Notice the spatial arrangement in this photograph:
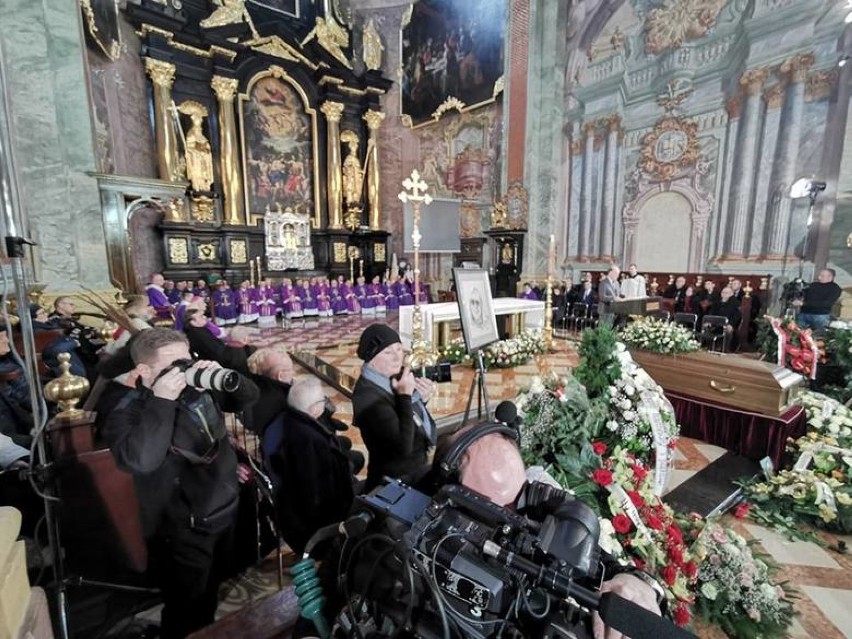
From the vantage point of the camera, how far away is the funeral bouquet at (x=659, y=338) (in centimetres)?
404

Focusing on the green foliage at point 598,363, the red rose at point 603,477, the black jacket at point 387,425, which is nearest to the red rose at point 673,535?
the red rose at point 603,477

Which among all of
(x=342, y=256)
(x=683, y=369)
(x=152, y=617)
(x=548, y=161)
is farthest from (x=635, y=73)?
(x=152, y=617)

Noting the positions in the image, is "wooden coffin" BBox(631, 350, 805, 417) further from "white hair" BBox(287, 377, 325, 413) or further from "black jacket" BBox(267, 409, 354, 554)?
"white hair" BBox(287, 377, 325, 413)

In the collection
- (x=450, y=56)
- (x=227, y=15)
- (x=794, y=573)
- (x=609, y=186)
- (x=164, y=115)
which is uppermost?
(x=227, y=15)

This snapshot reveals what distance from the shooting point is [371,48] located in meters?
16.7

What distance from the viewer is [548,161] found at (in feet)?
40.8

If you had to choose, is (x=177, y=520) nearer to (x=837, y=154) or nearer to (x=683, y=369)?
(x=683, y=369)

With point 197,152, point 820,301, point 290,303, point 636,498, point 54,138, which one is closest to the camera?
point 636,498

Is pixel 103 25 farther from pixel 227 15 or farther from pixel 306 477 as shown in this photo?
pixel 306 477

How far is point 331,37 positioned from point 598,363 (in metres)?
18.7

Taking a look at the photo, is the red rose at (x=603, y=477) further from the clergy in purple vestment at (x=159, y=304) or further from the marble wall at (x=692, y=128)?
the marble wall at (x=692, y=128)

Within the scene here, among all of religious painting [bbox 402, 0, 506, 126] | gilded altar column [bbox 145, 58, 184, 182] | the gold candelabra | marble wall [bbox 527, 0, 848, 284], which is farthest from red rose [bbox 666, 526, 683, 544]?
gilded altar column [bbox 145, 58, 184, 182]

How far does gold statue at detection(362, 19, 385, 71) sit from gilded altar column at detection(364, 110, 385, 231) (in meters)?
2.02

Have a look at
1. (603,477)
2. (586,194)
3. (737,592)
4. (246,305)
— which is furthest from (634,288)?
(246,305)
